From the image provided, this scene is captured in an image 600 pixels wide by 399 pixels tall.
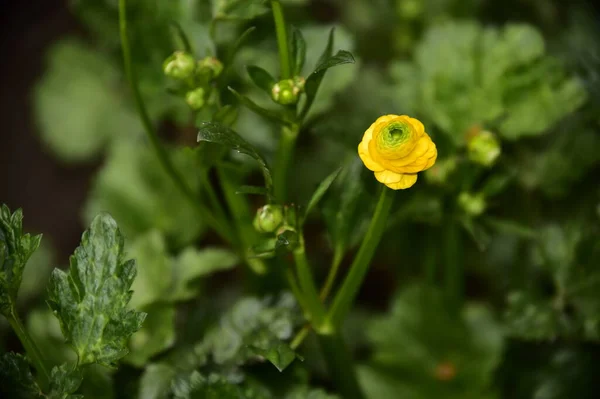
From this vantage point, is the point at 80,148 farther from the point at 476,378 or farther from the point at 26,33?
the point at 476,378

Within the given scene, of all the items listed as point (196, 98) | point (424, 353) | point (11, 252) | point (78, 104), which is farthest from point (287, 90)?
point (78, 104)

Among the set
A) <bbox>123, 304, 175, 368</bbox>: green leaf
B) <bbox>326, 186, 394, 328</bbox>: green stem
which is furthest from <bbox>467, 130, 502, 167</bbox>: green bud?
<bbox>123, 304, 175, 368</bbox>: green leaf

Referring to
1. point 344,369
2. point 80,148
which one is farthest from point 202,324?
point 80,148

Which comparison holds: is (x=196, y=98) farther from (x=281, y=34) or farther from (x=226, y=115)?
(x=281, y=34)

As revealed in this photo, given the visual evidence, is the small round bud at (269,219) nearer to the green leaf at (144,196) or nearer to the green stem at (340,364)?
the green stem at (340,364)

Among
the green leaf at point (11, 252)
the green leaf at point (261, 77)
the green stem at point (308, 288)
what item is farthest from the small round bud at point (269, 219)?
the green leaf at point (11, 252)

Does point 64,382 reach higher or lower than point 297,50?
lower
